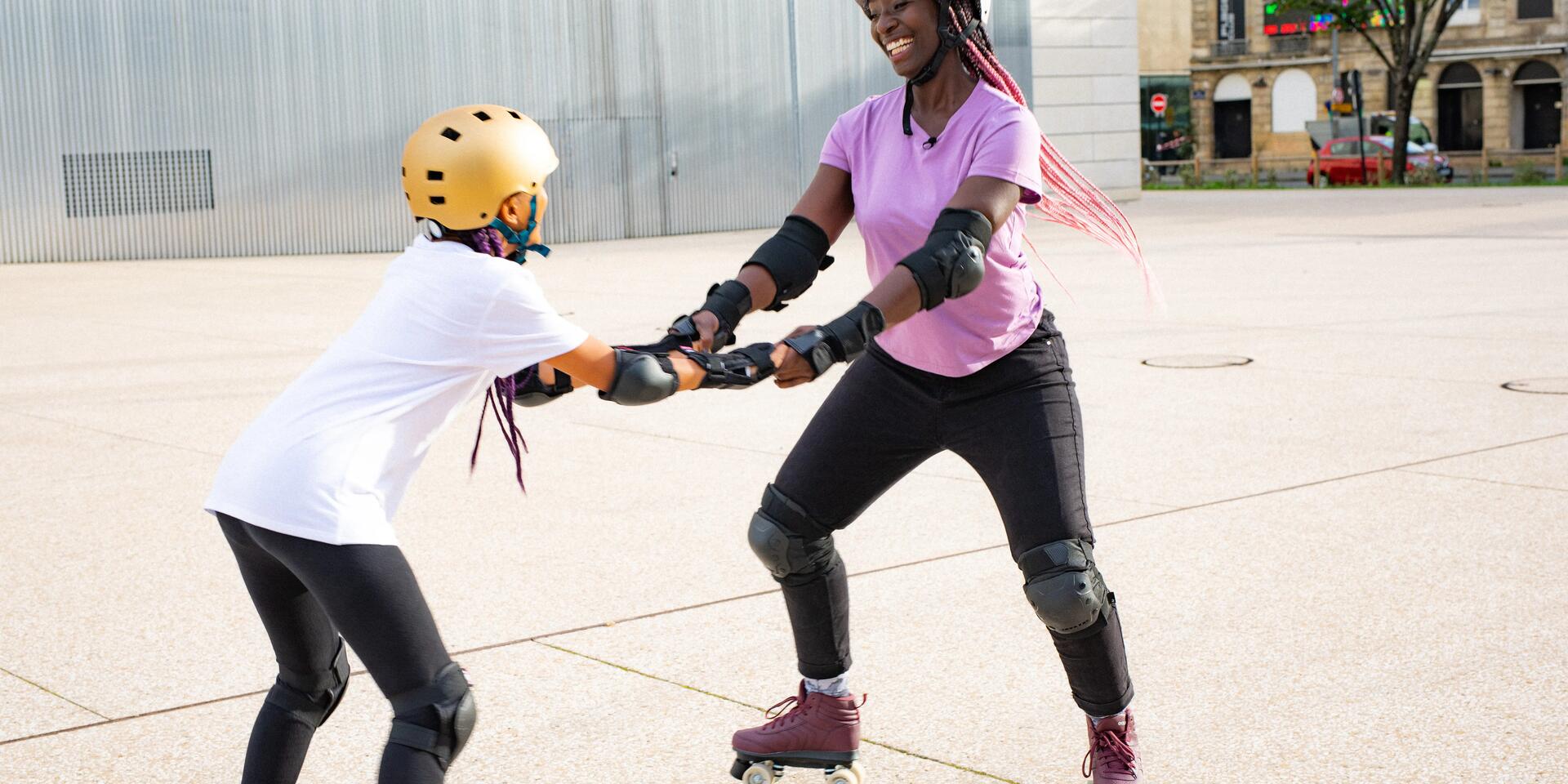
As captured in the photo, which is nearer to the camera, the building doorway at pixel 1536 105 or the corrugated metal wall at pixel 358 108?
the corrugated metal wall at pixel 358 108

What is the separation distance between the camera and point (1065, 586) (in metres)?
3.31

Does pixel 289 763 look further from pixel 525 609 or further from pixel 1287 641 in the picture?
pixel 1287 641

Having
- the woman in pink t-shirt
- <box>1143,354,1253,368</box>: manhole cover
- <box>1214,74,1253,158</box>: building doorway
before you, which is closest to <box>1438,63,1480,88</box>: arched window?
<box>1214,74,1253,158</box>: building doorway

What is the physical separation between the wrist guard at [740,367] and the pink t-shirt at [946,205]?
0.44 meters

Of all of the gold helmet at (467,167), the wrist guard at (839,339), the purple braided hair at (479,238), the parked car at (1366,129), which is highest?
the parked car at (1366,129)

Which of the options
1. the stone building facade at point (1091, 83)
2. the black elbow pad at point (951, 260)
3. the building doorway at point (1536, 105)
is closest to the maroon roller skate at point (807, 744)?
the black elbow pad at point (951, 260)

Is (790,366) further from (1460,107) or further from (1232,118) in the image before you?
(1232,118)

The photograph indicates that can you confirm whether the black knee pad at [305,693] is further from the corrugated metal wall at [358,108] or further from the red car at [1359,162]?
the red car at [1359,162]

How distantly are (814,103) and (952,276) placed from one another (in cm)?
2578

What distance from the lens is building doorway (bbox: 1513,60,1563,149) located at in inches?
2378

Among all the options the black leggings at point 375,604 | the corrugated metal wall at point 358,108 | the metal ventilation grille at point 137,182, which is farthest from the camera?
the metal ventilation grille at point 137,182

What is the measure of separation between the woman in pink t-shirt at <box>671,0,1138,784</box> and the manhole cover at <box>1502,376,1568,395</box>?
5.87 m

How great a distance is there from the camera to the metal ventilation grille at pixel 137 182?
2289 cm

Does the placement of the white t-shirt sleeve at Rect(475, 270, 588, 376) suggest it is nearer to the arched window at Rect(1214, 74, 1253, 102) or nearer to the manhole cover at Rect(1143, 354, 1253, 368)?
the manhole cover at Rect(1143, 354, 1253, 368)
